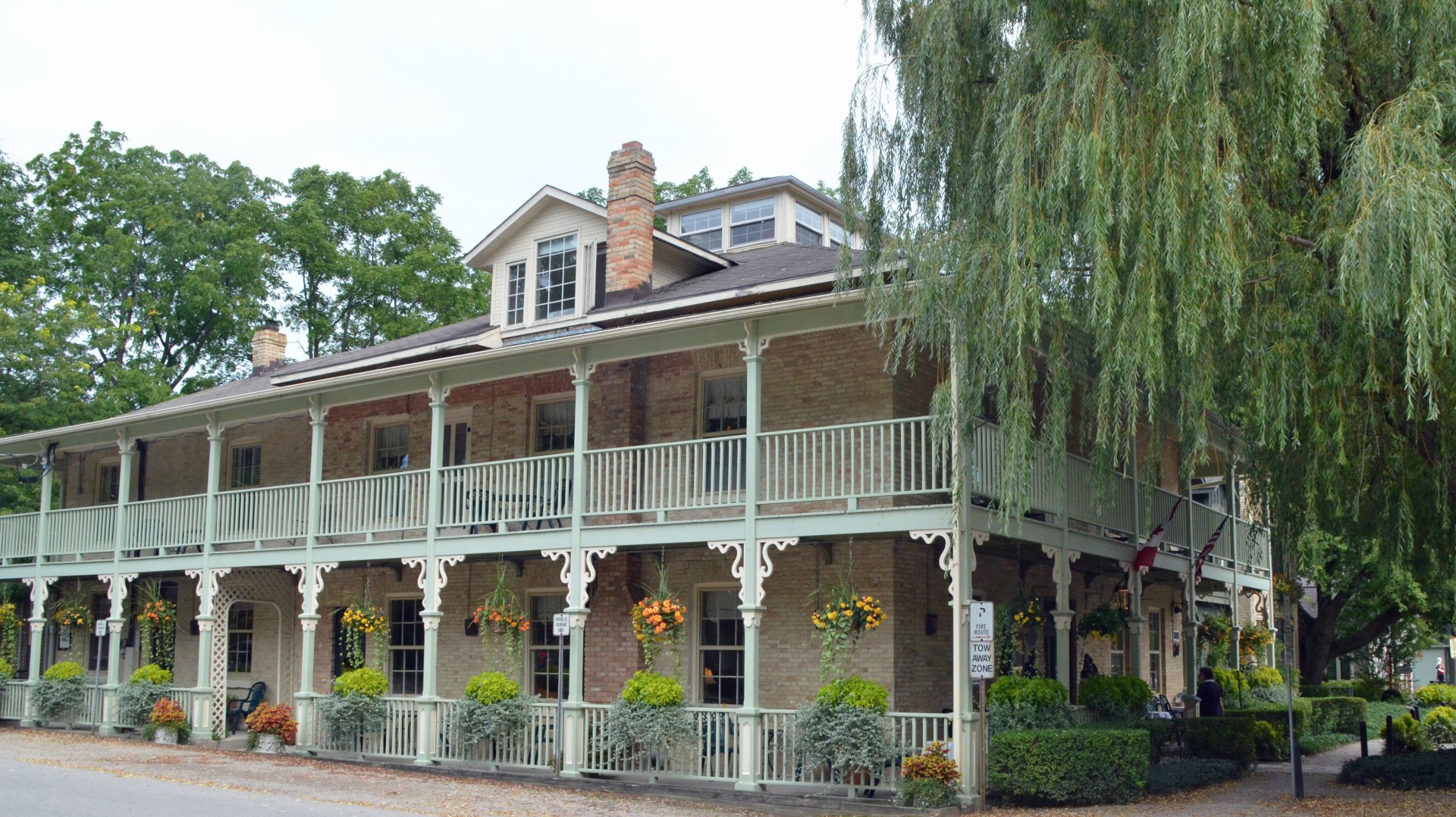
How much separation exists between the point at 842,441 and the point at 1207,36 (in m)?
5.83

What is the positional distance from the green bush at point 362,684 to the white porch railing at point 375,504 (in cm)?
211

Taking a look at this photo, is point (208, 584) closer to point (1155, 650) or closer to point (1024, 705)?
point (1024, 705)

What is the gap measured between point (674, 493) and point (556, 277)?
6.32m

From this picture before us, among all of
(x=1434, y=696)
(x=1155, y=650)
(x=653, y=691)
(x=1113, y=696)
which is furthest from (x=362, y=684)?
(x=1434, y=696)

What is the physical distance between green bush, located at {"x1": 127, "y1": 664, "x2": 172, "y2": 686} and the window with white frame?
13.5 feet

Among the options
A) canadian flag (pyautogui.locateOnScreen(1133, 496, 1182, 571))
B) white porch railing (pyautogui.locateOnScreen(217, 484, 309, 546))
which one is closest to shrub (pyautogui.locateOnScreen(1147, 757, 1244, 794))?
canadian flag (pyautogui.locateOnScreen(1133, 496, 1182, 571))

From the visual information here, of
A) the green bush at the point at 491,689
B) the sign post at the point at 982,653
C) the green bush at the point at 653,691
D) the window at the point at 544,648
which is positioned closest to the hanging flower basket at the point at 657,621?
the green bush at the point at 653,691

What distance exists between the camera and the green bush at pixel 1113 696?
17922 mm

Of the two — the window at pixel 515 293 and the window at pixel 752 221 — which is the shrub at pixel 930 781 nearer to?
the window at pixel 515 293

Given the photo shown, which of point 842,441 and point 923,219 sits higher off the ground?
point 923,219

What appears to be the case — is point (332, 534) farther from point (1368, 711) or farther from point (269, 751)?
point (1368, 711)

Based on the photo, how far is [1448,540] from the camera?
14.7m

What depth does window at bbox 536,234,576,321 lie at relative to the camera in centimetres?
2242

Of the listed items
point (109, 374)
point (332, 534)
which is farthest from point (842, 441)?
point (109, 374)
